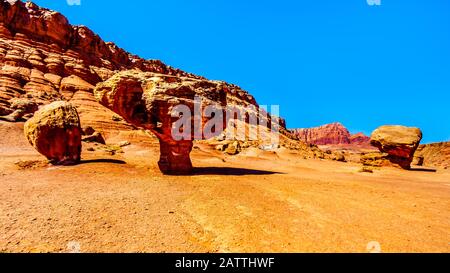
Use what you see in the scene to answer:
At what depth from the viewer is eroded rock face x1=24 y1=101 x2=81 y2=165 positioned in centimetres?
1423

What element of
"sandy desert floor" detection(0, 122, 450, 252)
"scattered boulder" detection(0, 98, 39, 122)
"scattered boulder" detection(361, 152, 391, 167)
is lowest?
"sandy desert floor" detection(0, 122, 450, 252)

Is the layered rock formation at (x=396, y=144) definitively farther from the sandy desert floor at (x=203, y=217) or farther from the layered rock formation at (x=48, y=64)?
the layered rock formation at (x=48, y=64)

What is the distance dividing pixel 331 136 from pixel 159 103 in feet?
598

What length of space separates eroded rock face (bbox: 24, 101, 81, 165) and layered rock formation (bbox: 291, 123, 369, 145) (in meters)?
167

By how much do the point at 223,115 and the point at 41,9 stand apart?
69.4 meters

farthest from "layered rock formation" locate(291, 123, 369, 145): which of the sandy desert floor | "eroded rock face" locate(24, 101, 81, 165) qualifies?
the sandy desert floor

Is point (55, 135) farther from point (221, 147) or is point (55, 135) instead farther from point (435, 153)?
point (435, 153)

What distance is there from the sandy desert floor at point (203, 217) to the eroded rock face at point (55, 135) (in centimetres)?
311

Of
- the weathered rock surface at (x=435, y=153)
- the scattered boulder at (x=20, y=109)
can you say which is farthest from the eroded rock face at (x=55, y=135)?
the weathered rock surface at (x=435, y=153)

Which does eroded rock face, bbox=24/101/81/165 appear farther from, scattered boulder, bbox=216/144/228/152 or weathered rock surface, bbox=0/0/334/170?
scattered boulder, bbox=216/144/228/152

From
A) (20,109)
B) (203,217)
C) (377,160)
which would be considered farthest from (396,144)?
(20,109)

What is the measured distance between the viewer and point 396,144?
90.6 feet

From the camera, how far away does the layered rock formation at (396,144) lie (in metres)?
27.4
